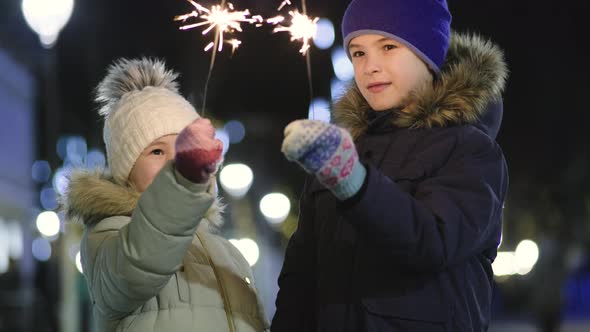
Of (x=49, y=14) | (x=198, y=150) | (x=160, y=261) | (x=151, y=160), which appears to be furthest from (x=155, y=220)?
(x=49, y=14)

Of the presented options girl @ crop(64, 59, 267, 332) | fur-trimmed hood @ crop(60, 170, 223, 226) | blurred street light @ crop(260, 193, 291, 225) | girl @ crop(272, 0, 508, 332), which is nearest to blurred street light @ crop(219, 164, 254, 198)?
blurred street light @ crop(260, 193, 291, 225)

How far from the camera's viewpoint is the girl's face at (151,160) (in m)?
4.19

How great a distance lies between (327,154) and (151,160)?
166 cm

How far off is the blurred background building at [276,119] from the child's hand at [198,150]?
21.3 ft

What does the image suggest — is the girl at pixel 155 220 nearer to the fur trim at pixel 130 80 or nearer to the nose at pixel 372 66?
the fur trim at pixel 130 80

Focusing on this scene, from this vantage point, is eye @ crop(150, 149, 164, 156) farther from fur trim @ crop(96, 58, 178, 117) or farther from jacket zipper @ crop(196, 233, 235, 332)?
jacket zipper @ crop(196, 233, 235, 332)

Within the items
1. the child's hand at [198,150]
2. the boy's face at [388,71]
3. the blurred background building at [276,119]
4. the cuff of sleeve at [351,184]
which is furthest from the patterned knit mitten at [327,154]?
the blurred background building at [276,119]

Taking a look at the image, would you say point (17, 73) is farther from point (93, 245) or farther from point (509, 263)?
point (93, 245)

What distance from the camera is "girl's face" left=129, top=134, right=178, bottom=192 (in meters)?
4.19

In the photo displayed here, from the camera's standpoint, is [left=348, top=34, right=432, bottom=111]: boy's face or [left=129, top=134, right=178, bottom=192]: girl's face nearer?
[left=348, top=34, right=432, bottom=111]: boy's face

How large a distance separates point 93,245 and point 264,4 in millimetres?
2402

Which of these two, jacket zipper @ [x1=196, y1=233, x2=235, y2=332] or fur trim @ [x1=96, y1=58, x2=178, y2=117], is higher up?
fur trim @ [x1=96, y1=58, x2=178, y2=117]

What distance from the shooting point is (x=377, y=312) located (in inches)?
127

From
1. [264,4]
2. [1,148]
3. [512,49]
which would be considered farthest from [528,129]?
[1,148]
